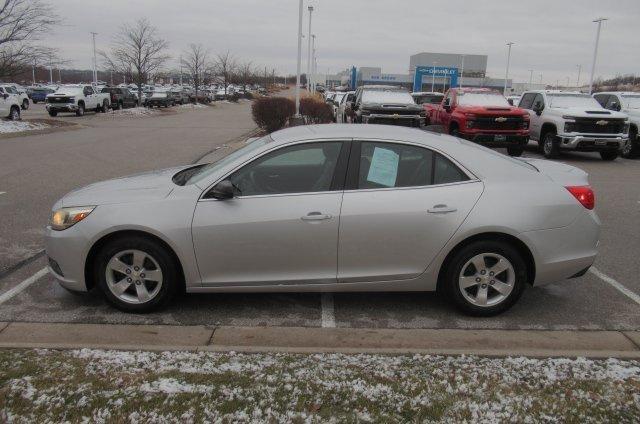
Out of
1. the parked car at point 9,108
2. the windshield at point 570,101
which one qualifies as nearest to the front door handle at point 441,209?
the windshield at point 570,101

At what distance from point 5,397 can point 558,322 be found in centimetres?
404

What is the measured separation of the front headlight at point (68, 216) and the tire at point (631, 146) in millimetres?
16163

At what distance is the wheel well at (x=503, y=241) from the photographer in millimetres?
4402

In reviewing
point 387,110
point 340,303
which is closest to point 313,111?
point 387,110

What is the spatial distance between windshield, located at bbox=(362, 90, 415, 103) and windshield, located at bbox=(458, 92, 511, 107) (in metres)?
1.85

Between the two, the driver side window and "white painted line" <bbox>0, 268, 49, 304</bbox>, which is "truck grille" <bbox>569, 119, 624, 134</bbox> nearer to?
the driver side window

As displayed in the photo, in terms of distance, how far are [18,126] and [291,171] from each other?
21.2m

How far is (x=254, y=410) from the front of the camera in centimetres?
297

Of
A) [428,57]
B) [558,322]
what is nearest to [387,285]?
[558,322]

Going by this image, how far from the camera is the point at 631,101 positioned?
1728 cm

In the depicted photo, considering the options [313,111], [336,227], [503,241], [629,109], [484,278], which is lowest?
[484,278]

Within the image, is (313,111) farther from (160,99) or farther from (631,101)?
(160,99)

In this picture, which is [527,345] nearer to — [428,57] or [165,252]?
[165,252]

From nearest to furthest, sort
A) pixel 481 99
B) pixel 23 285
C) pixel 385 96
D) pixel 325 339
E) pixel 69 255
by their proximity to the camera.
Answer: pixel 325 339
pixel 69 255
pixel 23 285
pixel 481 99
pixel 385 96
